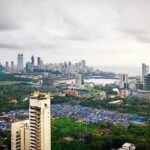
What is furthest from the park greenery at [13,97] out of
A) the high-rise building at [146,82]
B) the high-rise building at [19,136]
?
the high-rise building at [146,82]

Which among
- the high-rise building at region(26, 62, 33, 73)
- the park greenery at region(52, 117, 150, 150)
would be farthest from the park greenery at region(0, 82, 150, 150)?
the high-rise building at region(26, 62, 33, 73)

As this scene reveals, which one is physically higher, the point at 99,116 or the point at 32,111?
the point at 32,111

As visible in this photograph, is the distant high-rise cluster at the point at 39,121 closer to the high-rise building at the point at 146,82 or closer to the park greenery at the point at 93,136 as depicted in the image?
the park greenery at the point at 93,136

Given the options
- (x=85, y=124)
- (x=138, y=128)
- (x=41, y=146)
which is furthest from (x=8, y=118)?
(x=41, y=146)

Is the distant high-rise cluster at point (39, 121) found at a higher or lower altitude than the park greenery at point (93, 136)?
higher

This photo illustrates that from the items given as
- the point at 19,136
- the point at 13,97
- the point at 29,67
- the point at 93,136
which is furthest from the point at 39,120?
the point at 29,67

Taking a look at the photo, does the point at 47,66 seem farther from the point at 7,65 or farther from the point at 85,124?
the point at 85,124
